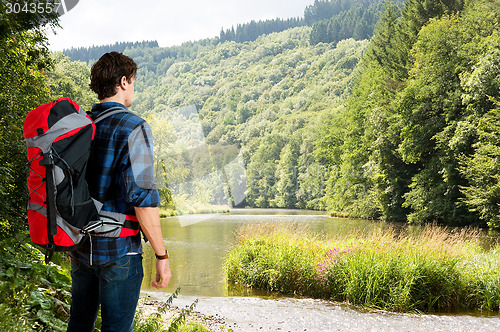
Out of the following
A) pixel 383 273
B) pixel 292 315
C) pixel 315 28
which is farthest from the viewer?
pixel 315 28

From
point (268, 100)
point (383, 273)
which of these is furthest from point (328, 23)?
point (383, 273)

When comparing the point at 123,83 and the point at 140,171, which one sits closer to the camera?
the point at 140,171

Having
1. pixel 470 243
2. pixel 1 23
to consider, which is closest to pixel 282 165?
pixel 470 243

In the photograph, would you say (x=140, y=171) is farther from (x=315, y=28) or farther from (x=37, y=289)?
(x=315, y=28)

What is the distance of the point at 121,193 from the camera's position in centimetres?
181

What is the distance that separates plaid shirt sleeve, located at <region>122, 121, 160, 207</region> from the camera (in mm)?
1732

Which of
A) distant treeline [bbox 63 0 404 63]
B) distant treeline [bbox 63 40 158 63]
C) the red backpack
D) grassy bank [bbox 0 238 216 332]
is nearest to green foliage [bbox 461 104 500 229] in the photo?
grassy bank [bbox 0 238 216 332]

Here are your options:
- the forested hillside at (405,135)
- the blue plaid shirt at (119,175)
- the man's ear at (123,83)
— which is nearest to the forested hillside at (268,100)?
the forested hillside at (405,135)

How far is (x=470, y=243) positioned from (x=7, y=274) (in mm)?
10233

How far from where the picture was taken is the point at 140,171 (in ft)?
Result: 5.77

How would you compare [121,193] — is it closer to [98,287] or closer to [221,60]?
[98,287]

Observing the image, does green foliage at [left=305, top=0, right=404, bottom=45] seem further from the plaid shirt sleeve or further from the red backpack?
the red backpack

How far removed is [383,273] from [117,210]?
6.69 metres

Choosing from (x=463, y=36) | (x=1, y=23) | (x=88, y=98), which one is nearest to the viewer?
(x=1, y=23)
